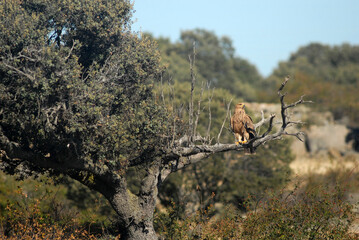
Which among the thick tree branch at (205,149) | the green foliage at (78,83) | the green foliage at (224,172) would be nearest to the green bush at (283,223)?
the thick tree branch at (205,149)

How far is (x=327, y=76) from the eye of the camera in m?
76.8

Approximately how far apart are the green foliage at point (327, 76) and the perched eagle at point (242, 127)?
19913 millimetres

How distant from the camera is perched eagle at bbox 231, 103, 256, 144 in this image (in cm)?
1345

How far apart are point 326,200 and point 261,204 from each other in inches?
74.4

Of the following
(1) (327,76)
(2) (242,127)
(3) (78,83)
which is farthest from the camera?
(1) (327,76)

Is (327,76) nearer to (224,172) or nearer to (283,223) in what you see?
(224,172)

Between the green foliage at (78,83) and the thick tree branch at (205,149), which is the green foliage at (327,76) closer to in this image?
the thick tree branch at (205,149)

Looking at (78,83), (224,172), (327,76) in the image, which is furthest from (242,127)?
(327,76)

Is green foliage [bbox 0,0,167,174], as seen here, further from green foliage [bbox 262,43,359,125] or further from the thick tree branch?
green foliage [bbox 262,43,359,125]

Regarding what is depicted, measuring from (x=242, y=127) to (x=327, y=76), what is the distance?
6745 cm

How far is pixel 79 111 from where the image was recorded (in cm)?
1198

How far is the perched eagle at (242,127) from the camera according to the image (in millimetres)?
13451

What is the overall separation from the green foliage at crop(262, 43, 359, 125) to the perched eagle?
19.9m

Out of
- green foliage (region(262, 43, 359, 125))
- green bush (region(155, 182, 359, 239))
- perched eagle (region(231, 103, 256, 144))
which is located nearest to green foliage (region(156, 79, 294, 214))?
green foliage (region(262, 43, 359, 125))
